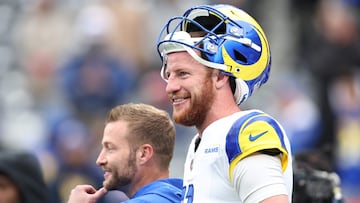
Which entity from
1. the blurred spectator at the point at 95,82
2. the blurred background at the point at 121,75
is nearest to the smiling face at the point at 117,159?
the blurred background at the point at 121,75

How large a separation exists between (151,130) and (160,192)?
0.41m

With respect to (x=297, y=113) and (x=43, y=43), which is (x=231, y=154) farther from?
(x=43, y=43)

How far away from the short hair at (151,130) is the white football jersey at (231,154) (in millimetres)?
744

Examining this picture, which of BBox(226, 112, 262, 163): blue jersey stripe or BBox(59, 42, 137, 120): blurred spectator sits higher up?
BBox(59, 42, 137, 120): blurred spectator

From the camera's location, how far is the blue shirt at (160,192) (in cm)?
582

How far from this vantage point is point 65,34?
1645 centimetres

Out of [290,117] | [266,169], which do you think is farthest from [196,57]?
[290,117]

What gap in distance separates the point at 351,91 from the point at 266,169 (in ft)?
27.0

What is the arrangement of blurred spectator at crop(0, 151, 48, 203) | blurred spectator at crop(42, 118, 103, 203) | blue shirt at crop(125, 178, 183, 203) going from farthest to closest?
blurred spectator at crop(42, 118, 103, 203)
blurred spectator at crop(0, 151, 48, 203)
blue shirt at crop(125, 178, 183, 203)

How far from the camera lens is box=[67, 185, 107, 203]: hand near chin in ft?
19.6

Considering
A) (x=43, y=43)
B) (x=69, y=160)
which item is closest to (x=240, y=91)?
(x=69, y=160)

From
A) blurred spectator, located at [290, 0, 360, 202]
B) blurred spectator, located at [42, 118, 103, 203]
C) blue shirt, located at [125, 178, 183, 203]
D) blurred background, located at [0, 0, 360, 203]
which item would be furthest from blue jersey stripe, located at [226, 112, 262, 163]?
blurred spectator, located at [290, 0, 360, 202]

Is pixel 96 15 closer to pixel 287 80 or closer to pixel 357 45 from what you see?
pixel 287 80

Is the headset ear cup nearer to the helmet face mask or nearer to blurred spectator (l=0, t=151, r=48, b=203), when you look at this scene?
the helmet face mask
